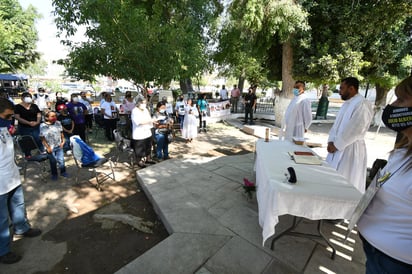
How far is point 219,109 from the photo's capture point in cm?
1303

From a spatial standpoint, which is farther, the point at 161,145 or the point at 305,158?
the point at 161,145

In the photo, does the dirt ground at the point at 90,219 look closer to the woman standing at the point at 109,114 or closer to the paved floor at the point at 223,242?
the paved floor at the point at 223,242

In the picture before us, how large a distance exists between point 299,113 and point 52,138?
571 cm

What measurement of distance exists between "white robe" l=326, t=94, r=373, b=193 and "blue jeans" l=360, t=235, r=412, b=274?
2.15 meters

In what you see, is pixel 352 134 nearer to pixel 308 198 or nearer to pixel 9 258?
pixel 308 198

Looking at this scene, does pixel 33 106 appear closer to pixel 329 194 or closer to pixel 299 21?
pixel 329 194

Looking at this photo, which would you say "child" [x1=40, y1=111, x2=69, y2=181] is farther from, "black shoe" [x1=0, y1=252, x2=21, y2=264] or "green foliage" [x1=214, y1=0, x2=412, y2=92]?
"green foliage" [x1=214, y1=0, x2=412, y2=92]

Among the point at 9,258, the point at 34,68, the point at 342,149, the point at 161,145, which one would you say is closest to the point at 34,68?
the point at 34,68

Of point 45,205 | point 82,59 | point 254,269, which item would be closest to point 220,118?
point 82,59

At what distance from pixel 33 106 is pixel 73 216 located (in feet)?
12.2

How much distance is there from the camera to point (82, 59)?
576cm

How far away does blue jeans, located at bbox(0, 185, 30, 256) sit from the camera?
2514 mm

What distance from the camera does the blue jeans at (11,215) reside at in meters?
2.51

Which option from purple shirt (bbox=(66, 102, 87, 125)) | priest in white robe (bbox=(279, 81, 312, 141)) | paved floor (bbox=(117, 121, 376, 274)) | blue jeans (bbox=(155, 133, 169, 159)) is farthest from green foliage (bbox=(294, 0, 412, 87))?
purple shirt (bbox=(66, 102, 87, 125))
